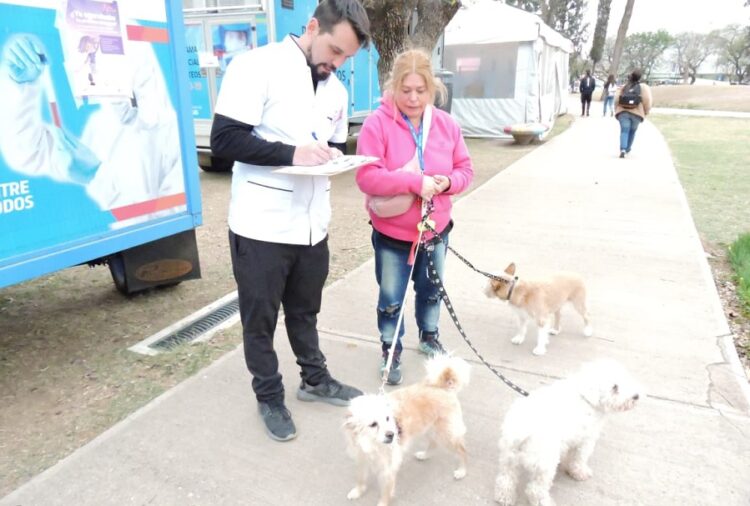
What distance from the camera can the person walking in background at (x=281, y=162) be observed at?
224 cm

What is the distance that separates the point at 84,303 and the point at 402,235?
10.0ft

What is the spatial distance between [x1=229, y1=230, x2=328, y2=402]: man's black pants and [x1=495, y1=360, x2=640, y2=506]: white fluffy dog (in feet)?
3.83

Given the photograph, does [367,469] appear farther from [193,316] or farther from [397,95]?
[193,316]

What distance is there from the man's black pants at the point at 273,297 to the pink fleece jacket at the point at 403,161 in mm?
454

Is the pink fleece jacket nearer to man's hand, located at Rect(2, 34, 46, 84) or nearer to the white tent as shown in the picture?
man's hand, located at Rect(2, 34, 46, 84)

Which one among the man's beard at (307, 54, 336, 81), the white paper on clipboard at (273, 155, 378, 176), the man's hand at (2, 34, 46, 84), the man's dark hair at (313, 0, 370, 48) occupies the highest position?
the man's dark hair at (313, 0, 370, 48)

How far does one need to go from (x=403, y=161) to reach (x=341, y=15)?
2.86ft

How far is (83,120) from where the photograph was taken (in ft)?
10.3

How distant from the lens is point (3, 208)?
279cm

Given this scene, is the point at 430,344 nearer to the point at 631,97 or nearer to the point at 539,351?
the point at 539,351

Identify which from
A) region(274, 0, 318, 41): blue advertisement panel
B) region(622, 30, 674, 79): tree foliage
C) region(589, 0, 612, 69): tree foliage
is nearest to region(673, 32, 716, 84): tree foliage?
region(622, 30, 674, 79): tree foliage

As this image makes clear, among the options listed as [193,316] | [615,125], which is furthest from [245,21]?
[615,125]

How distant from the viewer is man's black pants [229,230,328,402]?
8.09 ft

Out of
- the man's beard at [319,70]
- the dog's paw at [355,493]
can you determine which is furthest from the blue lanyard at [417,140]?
the dog's paw at [355,493]
